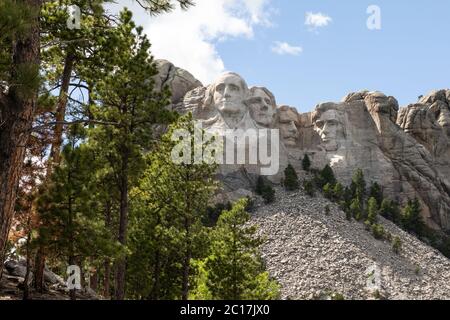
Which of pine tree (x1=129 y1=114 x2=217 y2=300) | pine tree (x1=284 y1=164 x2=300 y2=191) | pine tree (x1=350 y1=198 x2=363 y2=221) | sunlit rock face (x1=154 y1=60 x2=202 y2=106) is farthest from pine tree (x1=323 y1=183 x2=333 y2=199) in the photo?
pine tree (x1=129 y1=114 x2=217 y2=300)

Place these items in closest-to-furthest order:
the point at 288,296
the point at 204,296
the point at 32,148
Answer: the point at 32,148
the point at 204,296
the point at 288,296

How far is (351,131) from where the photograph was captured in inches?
3078

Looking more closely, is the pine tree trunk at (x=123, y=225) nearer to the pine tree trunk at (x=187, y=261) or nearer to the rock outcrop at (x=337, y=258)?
the pine tree trunk at (x=187, y=261)

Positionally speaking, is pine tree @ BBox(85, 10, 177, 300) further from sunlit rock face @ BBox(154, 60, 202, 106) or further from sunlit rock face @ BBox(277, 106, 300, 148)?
sunlit rock face @ BBox(277, 106, 300, 148)

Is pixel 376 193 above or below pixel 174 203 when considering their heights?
above

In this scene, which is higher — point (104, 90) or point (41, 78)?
point (104, 90)

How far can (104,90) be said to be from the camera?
1842 cm

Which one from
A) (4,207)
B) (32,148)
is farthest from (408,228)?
(4,207)

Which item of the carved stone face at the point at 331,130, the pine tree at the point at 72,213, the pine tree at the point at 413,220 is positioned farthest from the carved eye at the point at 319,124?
the pine tree at the point at 72,213

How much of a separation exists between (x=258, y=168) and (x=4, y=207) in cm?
6368

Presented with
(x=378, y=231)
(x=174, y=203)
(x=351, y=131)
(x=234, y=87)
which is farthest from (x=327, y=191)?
(x=174, y=203)

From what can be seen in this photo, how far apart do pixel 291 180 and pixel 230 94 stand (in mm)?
12381

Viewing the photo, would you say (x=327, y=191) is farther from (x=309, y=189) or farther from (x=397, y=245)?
(x=397, y=245)
